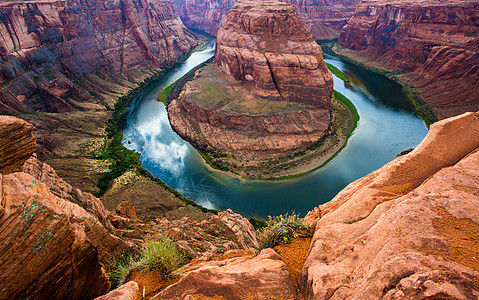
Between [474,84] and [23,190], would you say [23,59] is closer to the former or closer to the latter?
[23,190]

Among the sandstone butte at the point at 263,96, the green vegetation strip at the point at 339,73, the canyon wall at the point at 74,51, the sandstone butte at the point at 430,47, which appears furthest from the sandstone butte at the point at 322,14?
the sandstone butte at the point at 263,96

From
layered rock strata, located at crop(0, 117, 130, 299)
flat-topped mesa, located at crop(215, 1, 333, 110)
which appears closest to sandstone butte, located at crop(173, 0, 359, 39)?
flat-topped mesa, located at crop(215, 1, 333, 110)

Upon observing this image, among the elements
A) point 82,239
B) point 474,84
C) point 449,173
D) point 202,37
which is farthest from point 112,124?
point 202,37

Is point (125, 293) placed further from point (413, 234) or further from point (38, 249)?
point (413, 234)

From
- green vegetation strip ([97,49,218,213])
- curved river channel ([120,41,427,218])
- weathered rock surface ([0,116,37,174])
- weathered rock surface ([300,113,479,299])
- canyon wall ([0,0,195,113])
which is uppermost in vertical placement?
canyon wall ([0,0,195,113])

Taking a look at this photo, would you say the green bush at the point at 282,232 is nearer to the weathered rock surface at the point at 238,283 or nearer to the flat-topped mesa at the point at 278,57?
the weathered rock surface at the point at 238,283

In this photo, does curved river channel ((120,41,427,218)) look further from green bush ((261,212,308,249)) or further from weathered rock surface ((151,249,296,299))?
weathered rock surface ((151,249,296,299))

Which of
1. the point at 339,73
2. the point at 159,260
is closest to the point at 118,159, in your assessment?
the point at 159,260
